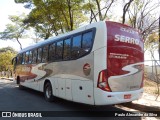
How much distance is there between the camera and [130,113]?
30.2ft

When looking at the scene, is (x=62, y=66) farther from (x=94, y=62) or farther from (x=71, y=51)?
(x=94, y=62)

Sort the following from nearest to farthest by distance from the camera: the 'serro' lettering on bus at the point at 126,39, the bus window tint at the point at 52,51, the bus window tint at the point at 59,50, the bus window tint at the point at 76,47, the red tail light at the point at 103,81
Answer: the red tail light at the point at 103,81 → the 'serro' lettering on bus at the point at 126,39 → the bus window tint at the point at 76,47 → the bus window tint at the point at 59,50 → the bus window tint at the point at 52,51

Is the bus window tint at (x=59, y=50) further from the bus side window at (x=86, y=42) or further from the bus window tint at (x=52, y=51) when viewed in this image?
the bus side window at (x=86, y=42)

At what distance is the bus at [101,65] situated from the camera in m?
8.31

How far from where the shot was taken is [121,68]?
8.65 m

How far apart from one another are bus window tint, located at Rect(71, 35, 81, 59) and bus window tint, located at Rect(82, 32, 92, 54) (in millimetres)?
361

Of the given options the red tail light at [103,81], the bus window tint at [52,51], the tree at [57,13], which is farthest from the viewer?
the tree at [57,13]

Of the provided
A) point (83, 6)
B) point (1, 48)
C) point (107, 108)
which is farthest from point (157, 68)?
point (1, 48)

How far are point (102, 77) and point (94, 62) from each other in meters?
0.59

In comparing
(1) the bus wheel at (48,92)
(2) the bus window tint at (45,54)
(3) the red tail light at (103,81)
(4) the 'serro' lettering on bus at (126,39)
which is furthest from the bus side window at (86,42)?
(2) the bus window tint at (45,54)

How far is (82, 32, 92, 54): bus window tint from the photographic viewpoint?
8.90 m

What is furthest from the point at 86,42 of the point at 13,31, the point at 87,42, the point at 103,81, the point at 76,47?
the point at 13,31

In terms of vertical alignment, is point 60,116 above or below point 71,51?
below

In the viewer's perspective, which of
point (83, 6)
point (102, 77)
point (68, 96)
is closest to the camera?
point (102, 77)
